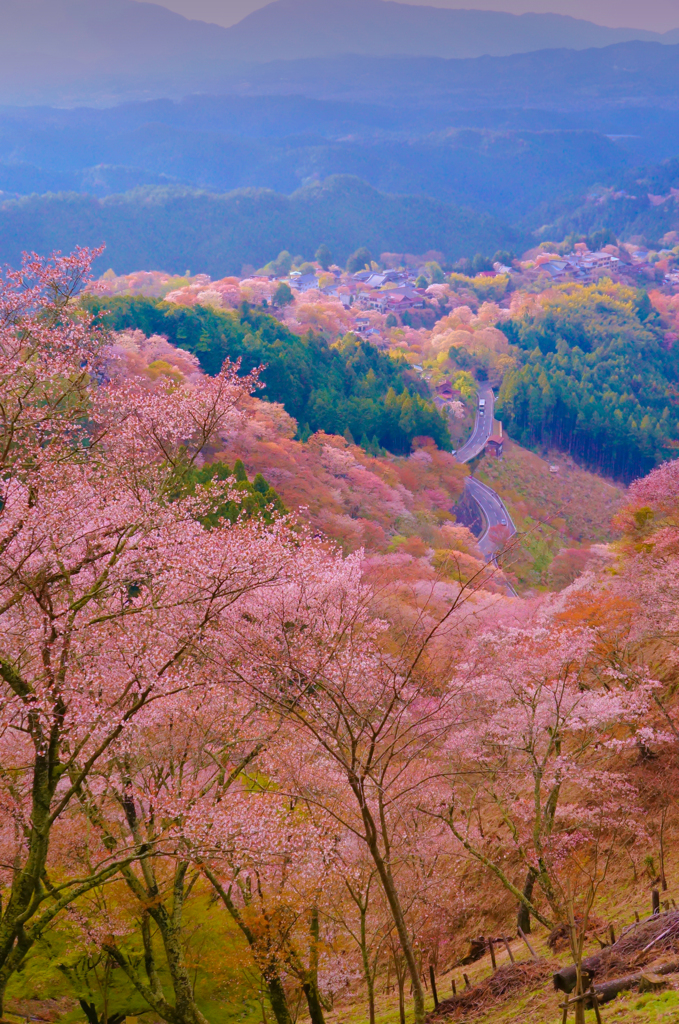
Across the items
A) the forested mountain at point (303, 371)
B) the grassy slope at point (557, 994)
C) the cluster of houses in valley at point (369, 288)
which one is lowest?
the grassy slope at point (557, 994)

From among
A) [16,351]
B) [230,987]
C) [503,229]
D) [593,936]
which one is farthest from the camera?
[503,229]

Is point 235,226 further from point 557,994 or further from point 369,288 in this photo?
point 557,994

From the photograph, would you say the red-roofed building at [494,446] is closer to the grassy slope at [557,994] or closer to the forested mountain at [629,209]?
the grassy slope at [557,994]

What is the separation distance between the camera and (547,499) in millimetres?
58469

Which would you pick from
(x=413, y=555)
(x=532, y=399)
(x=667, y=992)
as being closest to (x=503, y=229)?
(x=532, y=399)

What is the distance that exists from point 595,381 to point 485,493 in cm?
3165

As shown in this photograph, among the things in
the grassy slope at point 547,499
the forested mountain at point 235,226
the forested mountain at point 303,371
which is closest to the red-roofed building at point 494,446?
the grassy slope at point 547,499

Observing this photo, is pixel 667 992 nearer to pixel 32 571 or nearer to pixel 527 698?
pixel 527 698

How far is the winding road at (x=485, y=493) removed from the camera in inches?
1833

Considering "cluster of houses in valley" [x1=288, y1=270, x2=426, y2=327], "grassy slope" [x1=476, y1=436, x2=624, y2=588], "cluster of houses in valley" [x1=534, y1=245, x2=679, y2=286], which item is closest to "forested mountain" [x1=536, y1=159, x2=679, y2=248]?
"cluster of houses in valley" [x1=534, y1=245, x2=679, y2=286]

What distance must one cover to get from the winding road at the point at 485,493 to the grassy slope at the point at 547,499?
3.16 feet

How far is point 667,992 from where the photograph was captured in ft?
21.4

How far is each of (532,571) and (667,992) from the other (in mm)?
35099

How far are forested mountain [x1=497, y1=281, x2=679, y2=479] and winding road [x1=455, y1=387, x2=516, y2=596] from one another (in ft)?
8.77
